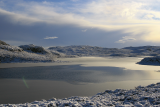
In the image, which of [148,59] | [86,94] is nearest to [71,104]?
[86,94]

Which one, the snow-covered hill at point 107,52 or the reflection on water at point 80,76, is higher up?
the snow-covered hill at point 107,52


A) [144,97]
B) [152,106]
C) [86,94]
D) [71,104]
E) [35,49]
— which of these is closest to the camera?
[152,106]

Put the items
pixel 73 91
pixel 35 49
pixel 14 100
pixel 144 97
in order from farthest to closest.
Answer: pixel 35 49 → pixel 73 91 → pixel 14 100 → pixel 144 97

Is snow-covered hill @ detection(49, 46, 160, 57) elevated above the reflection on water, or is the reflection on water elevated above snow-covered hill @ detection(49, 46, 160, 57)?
snow-covered hill @ detection(49, 46, 160, 57)

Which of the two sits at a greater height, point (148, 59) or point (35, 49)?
point (35, 49)

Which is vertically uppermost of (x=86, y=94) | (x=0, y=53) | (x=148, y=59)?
(x=0, y=53)

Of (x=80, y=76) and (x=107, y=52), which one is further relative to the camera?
(x=107, y=52)

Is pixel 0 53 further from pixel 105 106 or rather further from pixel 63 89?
pixel 105 106

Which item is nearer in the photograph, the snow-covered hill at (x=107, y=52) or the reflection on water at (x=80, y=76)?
the reflection on water at (x=80, y=76)

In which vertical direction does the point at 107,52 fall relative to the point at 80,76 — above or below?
above

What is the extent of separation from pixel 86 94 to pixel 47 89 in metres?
1.74

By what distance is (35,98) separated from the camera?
4.68m

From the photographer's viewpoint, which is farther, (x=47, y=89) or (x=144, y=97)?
(x=47, y=89)

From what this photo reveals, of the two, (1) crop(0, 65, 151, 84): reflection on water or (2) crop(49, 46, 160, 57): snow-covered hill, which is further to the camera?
(2) crop(49, 46, 160, 57): snow-covered hill
